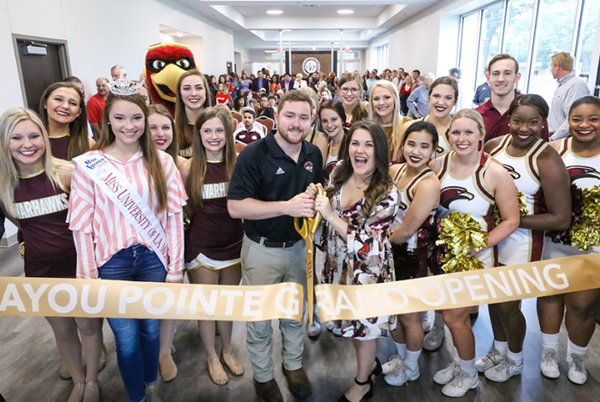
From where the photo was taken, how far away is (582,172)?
93.6 inches

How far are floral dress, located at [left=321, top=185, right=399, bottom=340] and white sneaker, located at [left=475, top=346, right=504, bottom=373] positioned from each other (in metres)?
0.83

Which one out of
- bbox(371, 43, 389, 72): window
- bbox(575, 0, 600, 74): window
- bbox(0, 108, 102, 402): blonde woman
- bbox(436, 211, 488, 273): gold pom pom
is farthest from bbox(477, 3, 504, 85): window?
bbox(371, 43, 389, 72): window

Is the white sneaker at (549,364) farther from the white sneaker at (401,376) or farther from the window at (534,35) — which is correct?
the window at (534,35)

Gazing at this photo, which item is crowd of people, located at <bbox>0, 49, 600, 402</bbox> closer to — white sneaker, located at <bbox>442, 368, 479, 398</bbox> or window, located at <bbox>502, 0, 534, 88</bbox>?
white sneaker, located at <bbox>442, 368, 479, 398</bbox>

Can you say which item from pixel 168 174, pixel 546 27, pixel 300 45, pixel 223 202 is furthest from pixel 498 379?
pixel 300 45

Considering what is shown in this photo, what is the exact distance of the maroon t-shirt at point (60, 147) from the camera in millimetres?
2596

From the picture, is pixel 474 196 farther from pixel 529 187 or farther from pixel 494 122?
pixel 494 122

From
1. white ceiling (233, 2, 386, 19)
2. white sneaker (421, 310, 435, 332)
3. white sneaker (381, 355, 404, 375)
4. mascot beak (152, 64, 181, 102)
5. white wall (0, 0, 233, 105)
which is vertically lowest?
white sneaker (381, 355, 404, 375)

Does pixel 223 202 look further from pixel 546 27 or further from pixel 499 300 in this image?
pixel 546 27

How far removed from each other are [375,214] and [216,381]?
144 centimetres

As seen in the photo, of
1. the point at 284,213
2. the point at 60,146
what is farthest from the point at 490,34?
the point at 60,146

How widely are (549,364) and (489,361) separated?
343 mm

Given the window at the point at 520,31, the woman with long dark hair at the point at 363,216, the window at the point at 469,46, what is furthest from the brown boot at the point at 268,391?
the window at the point at 469,46

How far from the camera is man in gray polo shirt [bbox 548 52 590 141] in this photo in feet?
16.5
